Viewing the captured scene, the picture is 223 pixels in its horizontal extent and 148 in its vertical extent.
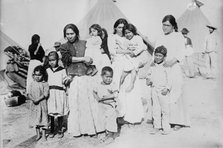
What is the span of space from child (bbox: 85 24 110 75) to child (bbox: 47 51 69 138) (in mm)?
173

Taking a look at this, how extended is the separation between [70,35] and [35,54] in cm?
22

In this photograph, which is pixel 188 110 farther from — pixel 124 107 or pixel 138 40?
pixel 138 40

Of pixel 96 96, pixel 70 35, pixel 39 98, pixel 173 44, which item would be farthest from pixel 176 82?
pixel 39 98

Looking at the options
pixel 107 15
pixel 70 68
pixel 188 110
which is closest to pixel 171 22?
pixel 107 15

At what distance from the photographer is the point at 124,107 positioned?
4.61 ft

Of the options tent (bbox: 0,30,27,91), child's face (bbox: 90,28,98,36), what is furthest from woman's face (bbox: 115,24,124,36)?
tent (bbox: 0,30,27,91)

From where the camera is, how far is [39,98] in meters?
1.40

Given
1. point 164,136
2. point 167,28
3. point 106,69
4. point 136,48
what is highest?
point 167,28

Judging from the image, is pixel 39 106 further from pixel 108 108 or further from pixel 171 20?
pixel 171 20

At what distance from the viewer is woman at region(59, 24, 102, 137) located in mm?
1404

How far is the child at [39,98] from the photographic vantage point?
1.40 metres

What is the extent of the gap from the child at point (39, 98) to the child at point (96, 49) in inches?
10.7

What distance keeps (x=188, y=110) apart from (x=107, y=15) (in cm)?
69

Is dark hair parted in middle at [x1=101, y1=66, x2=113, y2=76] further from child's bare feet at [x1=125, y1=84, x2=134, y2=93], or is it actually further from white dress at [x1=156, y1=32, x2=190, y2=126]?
white dress at [x1=156, y1=32, x2=190, y2=126]
